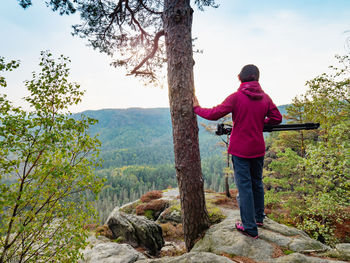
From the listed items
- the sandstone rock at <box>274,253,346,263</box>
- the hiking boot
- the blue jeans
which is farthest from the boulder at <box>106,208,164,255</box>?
the sandstone rock at <box>274,253,346,263</box>

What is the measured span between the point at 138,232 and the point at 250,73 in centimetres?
702

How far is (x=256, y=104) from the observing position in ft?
9.23

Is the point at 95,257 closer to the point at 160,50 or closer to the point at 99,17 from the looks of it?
the point at 160,50

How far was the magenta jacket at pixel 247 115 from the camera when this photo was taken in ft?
9.16

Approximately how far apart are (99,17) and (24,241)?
19.7 ft

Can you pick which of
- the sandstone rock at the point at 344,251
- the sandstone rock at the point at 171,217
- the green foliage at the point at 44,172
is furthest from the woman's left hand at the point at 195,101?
the sandstone rock at the point at 171,217

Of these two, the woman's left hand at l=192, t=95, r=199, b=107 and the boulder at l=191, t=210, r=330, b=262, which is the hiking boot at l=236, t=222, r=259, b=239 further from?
the woman's left hand at l=192, t=95, r=199, b=107

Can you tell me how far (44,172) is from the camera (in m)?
2.61

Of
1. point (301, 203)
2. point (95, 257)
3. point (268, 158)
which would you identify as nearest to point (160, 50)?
point (95, 257)

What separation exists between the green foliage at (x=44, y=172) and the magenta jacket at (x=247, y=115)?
7.50 ft

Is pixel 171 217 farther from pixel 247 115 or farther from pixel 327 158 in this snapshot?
pixel 247 115

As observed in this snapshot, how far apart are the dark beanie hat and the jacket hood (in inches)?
3.1

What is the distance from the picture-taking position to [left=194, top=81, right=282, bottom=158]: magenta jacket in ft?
9.16

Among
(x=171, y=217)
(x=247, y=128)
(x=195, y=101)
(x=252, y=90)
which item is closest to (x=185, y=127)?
(x=195, y=101)
